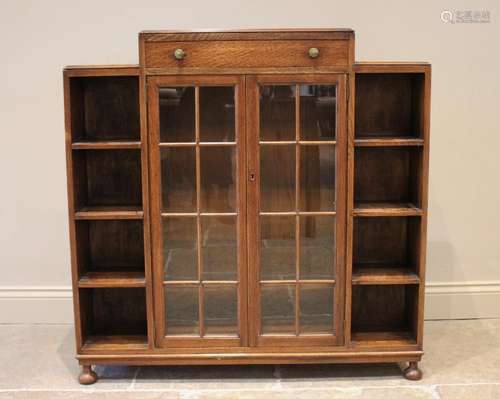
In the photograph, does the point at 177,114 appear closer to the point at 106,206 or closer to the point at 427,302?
the point at 106,206

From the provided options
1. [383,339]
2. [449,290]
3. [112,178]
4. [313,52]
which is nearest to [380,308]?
[383,339]

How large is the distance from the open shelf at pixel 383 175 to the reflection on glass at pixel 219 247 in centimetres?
58

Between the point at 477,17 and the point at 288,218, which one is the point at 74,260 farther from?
the point at 477,17

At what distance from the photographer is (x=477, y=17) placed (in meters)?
3.48

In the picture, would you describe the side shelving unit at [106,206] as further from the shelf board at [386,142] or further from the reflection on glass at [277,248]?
the shelf board at [386,142]

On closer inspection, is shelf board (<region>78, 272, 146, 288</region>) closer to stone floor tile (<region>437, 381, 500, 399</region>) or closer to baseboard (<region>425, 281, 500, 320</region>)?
stone floor tile (<region>437, 381, 500, 399</region>)

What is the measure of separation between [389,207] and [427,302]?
0.94 meters

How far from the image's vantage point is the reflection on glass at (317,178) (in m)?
2.85

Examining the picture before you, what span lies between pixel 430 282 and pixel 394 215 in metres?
0.91

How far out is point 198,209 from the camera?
9.47 ft

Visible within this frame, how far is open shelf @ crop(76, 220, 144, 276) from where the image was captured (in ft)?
10.4

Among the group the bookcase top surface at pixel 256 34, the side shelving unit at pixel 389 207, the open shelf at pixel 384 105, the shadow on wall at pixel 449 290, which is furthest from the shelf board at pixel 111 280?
the shadow on wall at pixel 449 290

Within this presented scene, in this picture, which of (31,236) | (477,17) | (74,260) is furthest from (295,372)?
(477,17)

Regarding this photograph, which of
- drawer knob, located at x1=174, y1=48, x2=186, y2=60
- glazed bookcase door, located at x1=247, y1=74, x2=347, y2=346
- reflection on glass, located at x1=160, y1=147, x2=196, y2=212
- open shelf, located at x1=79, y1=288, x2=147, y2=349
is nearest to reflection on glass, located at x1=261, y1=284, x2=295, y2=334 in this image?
glazed bookcase door, located at x1=247, y1=74, x2=347, y2=346
